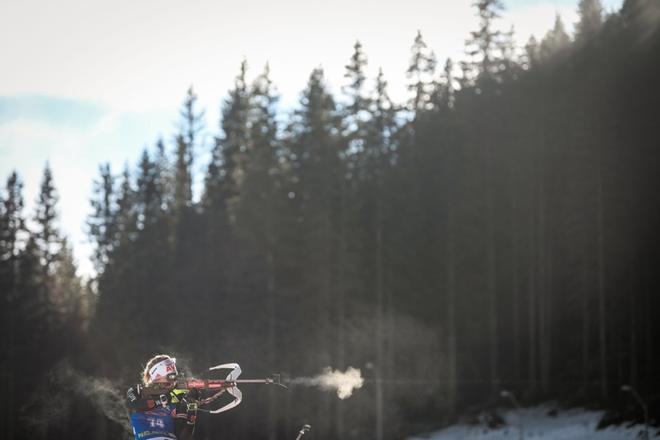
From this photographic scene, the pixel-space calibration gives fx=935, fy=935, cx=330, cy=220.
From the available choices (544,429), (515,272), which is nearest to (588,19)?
(515,272)

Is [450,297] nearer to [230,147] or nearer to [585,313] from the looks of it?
[585,313]

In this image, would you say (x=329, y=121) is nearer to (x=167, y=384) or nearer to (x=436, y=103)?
(x=436, y=103)

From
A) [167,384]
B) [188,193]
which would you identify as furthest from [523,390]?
[167,384]

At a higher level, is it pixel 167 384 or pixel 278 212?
pixel 278 212

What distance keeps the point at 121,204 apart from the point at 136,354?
96.2ft

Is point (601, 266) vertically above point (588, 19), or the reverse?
point (588, 19)

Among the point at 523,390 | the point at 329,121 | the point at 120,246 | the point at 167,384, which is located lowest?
the point at 523,390

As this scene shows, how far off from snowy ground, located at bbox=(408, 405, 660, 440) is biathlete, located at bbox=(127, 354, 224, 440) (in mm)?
33152

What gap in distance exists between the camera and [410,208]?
64.9 metres

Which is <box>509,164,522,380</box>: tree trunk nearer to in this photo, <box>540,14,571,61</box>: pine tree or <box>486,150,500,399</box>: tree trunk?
<box>486,150,500,399</box>: tree trunk

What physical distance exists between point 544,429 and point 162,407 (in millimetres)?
40201

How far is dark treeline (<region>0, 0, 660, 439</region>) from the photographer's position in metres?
56.9

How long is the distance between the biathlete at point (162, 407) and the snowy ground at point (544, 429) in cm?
3315

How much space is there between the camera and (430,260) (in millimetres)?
64875
